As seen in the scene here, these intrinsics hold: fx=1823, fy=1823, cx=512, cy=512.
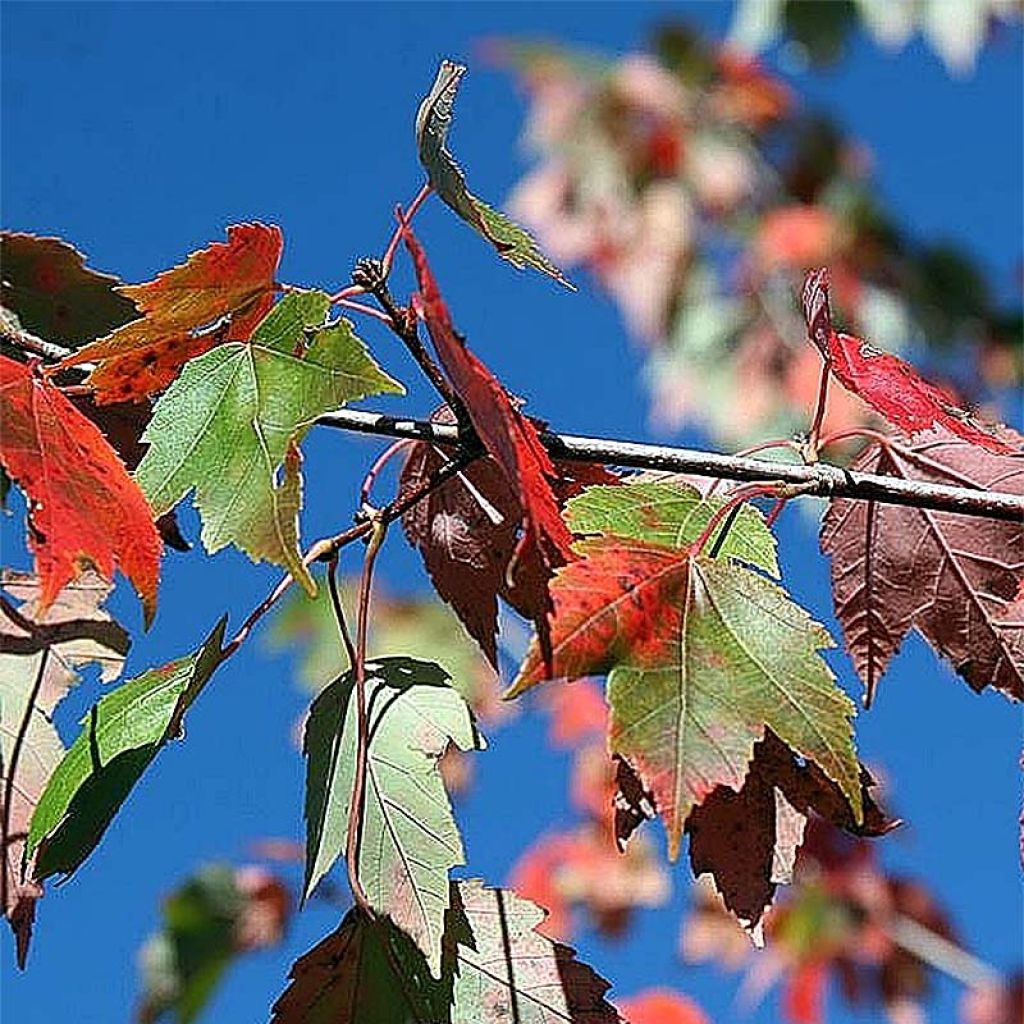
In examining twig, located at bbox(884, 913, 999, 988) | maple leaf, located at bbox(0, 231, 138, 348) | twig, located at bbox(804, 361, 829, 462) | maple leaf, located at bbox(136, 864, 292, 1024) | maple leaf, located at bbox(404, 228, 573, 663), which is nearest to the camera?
maple leaf, located at bbox(404, 228, 573, 663)

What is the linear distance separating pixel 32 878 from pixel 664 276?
5.42 m

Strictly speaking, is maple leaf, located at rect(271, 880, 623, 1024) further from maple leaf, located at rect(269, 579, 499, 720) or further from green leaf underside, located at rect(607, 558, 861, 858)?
maple leaf, located at rect(269, 579, 499, 720)

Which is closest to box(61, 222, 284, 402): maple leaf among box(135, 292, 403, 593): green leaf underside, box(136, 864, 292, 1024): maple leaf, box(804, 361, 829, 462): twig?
box(135, 292, 403, 593): green leaf underside

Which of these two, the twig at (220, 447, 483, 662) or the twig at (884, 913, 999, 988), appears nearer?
the twig at (220, 447, 483, 662)

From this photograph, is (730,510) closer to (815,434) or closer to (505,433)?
(815,434)

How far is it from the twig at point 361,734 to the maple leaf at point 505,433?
0.36ft

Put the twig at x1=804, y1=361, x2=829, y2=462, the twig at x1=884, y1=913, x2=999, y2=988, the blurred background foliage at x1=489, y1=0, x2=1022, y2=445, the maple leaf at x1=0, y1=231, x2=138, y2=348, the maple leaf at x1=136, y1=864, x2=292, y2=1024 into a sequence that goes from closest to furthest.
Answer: the twig at x1=804, y1=361, x2=829, y2=462 < the maple leaf at x1=0, y1=231, x2=138, y2=348 < the maple leaf at x1=136, y1=864, x2=292, y2=1024 < the twig at x1=884, y1=913, x2=999, y2=988 < the blurred background foliage at x1=489, y1=0, x2=1022, y2=445

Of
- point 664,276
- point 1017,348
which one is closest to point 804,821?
point 664,276

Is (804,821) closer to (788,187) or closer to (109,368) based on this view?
(109,368)

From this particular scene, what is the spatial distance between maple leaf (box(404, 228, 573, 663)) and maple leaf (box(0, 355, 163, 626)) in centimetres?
15

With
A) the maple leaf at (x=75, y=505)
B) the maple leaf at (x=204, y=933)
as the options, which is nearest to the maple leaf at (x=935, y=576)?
the maple leaf at (x=75, y=505)

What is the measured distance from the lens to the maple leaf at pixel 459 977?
80cm

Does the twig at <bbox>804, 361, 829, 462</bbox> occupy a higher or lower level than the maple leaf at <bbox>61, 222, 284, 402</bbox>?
higher

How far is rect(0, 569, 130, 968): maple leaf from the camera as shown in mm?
803
